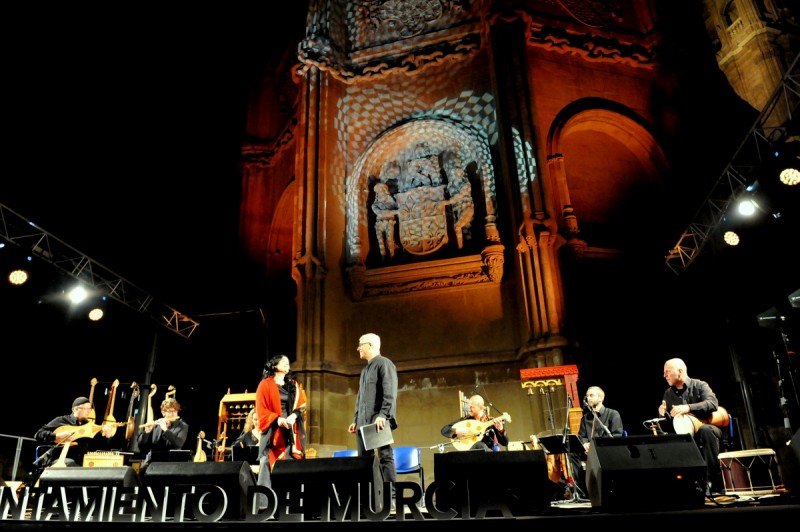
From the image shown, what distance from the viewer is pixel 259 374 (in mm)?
12453

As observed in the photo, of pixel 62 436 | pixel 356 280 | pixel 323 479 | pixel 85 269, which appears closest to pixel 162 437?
pixel 62 436

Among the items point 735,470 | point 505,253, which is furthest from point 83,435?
point 735,470

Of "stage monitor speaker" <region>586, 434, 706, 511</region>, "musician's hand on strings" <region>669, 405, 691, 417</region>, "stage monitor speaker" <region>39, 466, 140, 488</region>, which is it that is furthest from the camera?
"musician's hand on strings" <region>669, 405, 691, 417</region>

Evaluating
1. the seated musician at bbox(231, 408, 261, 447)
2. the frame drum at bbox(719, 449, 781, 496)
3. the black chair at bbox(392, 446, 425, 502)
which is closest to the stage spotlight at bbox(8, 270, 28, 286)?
the seated musician at bbox(231, 408, 261, 447)

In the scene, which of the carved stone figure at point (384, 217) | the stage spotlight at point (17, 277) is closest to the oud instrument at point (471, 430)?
the carved stone figure at point (384, 217)

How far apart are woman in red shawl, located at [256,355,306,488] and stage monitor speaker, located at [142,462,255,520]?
815 millimetres

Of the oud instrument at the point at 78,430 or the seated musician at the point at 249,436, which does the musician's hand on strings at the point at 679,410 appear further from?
the oud instrument at the point at 78,430

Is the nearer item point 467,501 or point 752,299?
point 467,501

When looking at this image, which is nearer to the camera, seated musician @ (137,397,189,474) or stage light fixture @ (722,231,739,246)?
seated musician @ (137,397,189,474)

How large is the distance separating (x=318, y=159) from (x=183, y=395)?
6.52 metres

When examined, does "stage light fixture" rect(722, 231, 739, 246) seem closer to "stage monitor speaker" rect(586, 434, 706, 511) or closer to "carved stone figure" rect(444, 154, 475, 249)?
"carved stone figure" rect(444, 154, 475, 249)

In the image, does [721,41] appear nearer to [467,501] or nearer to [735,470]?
[735,470]

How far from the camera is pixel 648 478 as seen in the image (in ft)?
10.9

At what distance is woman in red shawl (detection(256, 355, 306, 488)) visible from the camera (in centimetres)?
470
